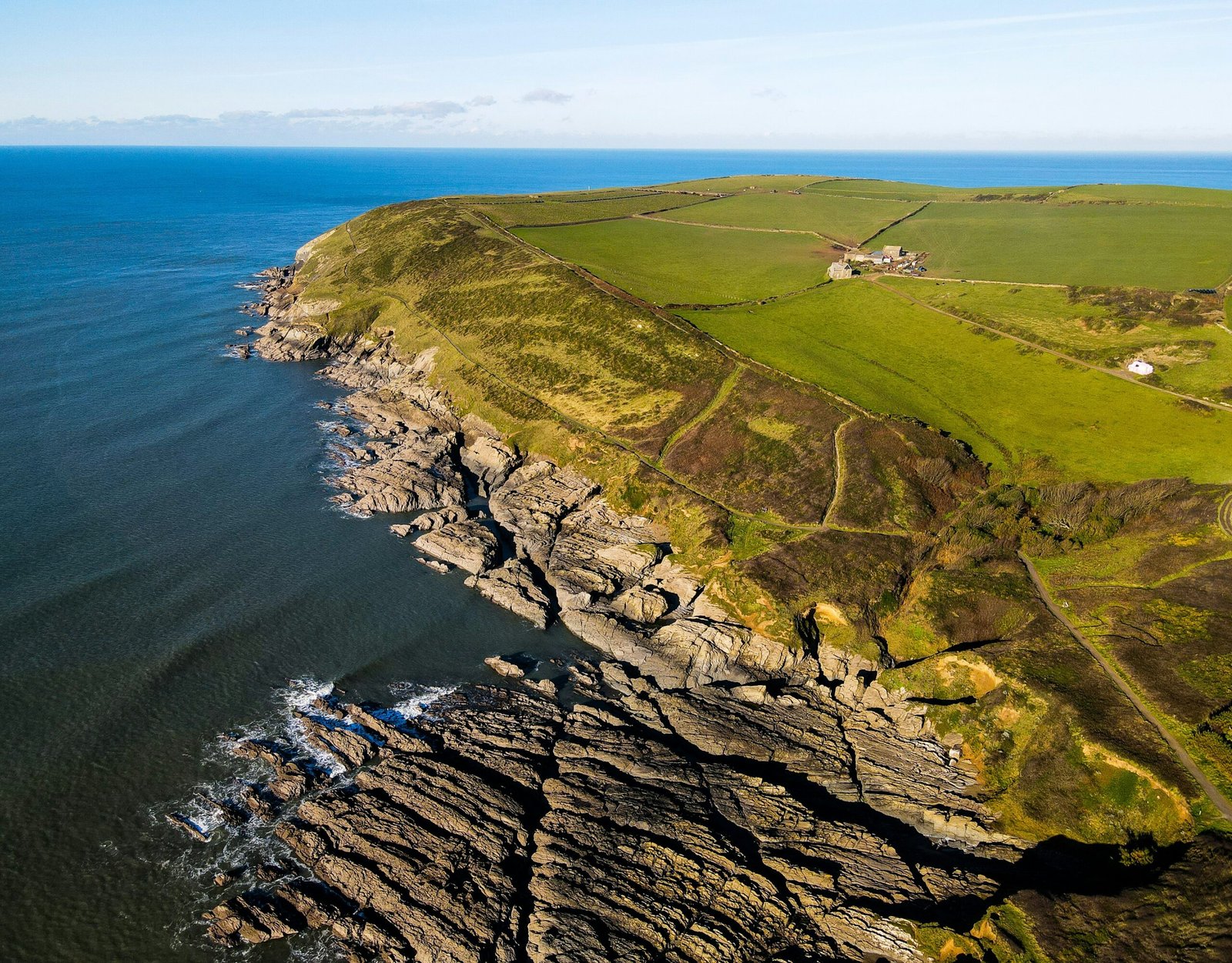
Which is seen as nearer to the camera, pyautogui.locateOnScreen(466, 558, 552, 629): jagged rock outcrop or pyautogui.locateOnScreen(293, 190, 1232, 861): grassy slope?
pyautogui.locateOnScreen(293, 190, 1232, 861): grassy slope

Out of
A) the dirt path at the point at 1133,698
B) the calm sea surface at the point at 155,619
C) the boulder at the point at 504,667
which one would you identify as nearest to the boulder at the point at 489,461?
the calm sea surface at the point at 155,619

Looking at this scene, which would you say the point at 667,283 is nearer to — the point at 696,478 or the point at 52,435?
the point at 696,478

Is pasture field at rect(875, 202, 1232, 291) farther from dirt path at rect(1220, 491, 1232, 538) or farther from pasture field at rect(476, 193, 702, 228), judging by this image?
pasture field at rect(476, 193, 702, 228)

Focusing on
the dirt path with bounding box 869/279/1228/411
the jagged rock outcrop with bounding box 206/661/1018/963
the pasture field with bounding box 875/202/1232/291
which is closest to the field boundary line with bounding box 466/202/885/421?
the dirt path with bounding box 869/279/1228/411

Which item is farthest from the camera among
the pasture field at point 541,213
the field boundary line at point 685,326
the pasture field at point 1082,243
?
the pasture field at point 541,213

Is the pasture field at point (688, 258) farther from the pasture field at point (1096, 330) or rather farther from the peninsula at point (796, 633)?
the pasture field at point (1096, 330)

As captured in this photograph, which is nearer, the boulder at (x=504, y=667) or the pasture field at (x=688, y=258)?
the boulder at (x=504, y=667)

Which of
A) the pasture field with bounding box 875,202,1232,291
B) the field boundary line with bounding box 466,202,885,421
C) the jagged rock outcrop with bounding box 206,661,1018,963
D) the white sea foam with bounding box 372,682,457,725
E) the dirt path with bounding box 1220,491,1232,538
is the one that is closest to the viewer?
the jagged rock outcrop with bounding box 206,661,1018,963
